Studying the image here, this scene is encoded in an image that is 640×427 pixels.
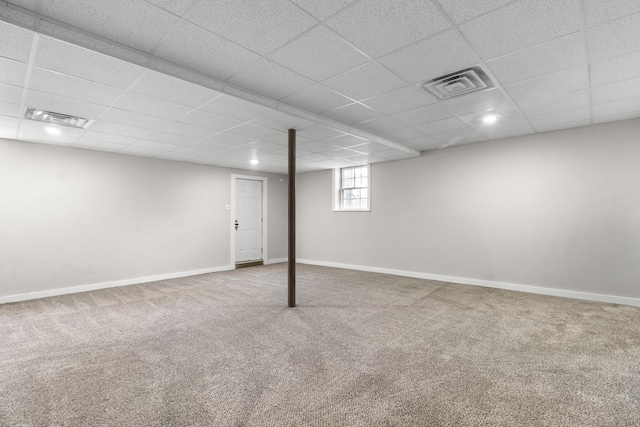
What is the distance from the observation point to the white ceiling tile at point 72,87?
273 cm

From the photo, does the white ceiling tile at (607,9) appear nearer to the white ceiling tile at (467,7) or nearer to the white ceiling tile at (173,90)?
the white ceiling tile at (467,7)

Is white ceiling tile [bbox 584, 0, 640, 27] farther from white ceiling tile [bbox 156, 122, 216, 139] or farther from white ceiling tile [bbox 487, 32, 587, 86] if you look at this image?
white ceiling tile [bbox 156, 122, 216, 139]

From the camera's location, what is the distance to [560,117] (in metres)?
4.16

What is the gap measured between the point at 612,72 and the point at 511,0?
1812 millimetres

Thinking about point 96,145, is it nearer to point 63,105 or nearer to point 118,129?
point 118,129

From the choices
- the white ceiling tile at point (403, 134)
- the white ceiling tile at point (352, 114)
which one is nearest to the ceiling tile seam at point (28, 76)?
the white ceiling tile at point (352, 114)

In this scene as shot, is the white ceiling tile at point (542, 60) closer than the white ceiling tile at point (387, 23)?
No

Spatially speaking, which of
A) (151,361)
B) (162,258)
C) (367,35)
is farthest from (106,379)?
(162,258)

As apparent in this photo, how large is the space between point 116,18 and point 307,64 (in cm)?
145

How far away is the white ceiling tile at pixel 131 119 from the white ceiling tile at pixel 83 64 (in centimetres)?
86

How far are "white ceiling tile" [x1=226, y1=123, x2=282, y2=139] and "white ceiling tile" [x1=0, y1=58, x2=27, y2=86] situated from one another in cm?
218

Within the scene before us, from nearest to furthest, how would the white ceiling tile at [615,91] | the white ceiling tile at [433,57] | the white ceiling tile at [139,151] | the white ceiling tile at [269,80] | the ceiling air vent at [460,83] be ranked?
1. the white ceiling tile at [433,57]
2. the white ceiling tile at [269,80]
3. the ceiling air vent at [460,83]
4. the white ceiling tile at [615,91]
5. the white ceiling tile at [139,151]

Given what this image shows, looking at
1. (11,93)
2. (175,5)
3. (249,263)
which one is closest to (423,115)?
(175,5)

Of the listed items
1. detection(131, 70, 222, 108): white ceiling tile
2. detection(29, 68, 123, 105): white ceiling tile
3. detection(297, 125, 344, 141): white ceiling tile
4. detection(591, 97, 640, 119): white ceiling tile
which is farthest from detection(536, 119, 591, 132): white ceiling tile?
detection(29, 68, 123, 105): white ceiling tile
